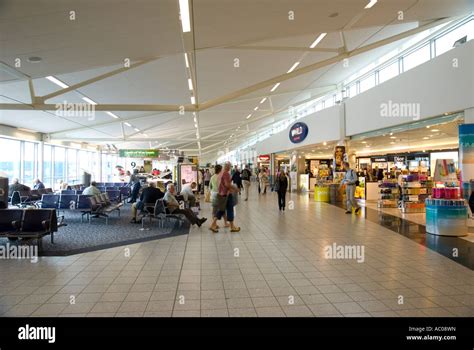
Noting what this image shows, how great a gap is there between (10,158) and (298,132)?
1646cm

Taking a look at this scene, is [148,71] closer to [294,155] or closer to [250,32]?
[250,32]

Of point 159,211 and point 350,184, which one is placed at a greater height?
point 350,184

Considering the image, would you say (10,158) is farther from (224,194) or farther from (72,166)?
(224,194)

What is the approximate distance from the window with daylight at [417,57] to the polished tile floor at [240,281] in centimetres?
716

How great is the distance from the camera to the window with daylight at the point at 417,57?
10.8 metres

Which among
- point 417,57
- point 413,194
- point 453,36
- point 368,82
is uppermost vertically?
point 368,82

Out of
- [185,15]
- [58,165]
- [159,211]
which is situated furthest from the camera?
[58,165]

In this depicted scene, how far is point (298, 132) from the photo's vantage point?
20609 mm

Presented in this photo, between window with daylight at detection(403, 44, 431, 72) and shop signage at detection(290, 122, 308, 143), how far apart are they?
793 cm

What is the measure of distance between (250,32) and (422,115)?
18.7 feet

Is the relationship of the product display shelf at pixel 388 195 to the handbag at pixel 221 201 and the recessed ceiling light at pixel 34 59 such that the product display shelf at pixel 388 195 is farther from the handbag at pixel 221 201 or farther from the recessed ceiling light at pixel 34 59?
the recessed ceiling light at pixel 34 59

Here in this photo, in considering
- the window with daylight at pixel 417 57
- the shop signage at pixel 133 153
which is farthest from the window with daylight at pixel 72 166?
the window with daylight at pixel 417 57

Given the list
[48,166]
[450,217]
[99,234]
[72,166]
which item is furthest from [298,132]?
[72,166]
